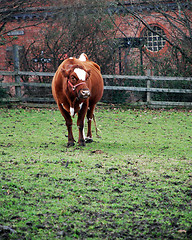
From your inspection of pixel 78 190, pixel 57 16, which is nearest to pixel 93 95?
pixel 78 190

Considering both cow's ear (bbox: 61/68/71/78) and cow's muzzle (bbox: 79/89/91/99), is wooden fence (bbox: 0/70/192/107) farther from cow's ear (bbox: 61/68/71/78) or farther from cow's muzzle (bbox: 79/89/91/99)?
cow's muzzle (bbox: 79/89/91/99)

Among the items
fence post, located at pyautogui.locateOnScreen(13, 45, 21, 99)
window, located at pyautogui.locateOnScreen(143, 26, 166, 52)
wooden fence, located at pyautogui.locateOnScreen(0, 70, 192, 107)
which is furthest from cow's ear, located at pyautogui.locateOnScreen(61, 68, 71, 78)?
window, located at pyautogui.locateOnScreen(143, 26, 166, 52)

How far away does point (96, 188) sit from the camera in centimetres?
536

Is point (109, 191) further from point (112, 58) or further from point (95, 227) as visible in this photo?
point (112, 58)

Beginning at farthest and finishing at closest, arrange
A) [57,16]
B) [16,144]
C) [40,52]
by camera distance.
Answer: [57,16]
[40,52]
[16,144]

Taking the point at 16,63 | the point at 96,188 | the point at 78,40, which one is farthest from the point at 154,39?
the point at 96,188

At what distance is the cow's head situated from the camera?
25.5 feet

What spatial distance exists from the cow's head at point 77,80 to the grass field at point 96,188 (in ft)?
3.98

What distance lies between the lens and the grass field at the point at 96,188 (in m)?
4.11

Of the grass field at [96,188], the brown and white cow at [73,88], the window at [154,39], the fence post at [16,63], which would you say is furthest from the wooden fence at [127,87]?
the brown and white cow at [73,88]

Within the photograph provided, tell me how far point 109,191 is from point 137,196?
1.31 ft

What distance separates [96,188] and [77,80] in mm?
3133

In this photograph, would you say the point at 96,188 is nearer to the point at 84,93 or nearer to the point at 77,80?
the point at 84,93

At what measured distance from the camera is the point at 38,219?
14.0 feet
